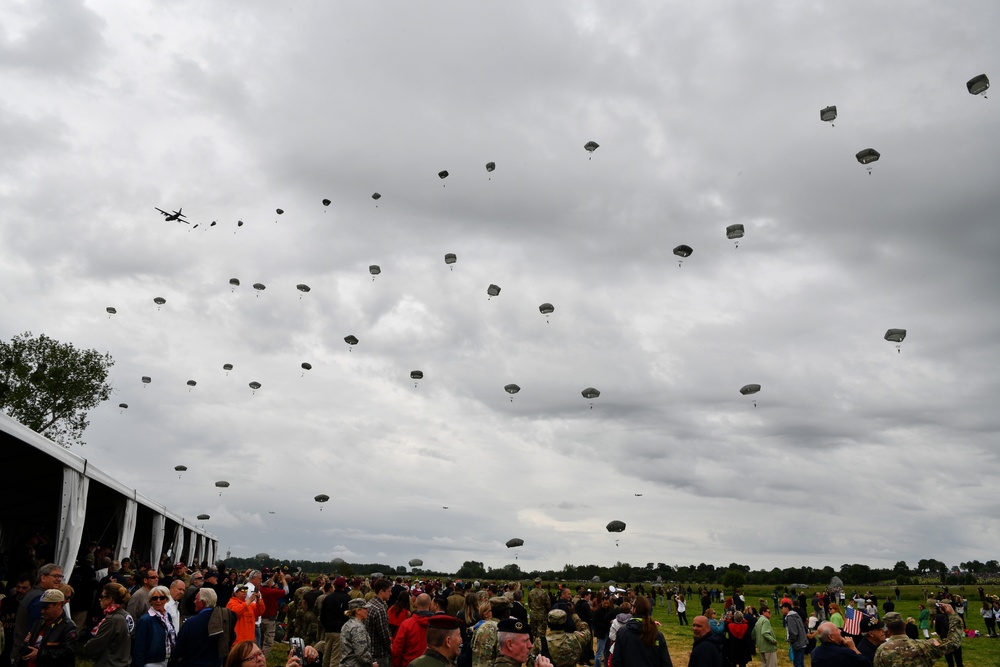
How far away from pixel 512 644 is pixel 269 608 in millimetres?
10720

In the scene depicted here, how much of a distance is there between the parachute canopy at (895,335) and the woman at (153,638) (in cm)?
3143

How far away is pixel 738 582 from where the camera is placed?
108062 millimetres

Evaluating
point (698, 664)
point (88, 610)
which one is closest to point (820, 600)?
point (698, 664)

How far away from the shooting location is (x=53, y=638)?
749 cm

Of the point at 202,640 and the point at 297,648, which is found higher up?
the point at 297,648

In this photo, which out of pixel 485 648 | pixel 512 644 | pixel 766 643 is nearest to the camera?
pixel 512 644

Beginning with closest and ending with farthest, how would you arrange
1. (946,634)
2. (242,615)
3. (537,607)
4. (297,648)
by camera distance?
(297,648), (242,615), (537,607), (946,634)

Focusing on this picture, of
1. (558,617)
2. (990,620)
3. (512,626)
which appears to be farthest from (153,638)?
(990,620)

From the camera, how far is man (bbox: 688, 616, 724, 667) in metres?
8.98

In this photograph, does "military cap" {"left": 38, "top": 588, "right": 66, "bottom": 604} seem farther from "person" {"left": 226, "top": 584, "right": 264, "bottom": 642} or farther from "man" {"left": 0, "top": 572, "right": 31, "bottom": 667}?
"person" {"left": 226, "top": 584, "right": 264, "bottom": 642}

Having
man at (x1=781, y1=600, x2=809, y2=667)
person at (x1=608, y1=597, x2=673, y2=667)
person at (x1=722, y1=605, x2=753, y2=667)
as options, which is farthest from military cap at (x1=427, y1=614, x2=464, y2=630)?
man at (x1=781, y1=600, x2=809, y2=667)

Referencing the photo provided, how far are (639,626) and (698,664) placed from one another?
5.89 feet

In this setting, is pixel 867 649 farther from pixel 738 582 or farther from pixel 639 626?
pixel 738 582

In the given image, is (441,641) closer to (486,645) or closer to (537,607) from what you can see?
(486,645)
